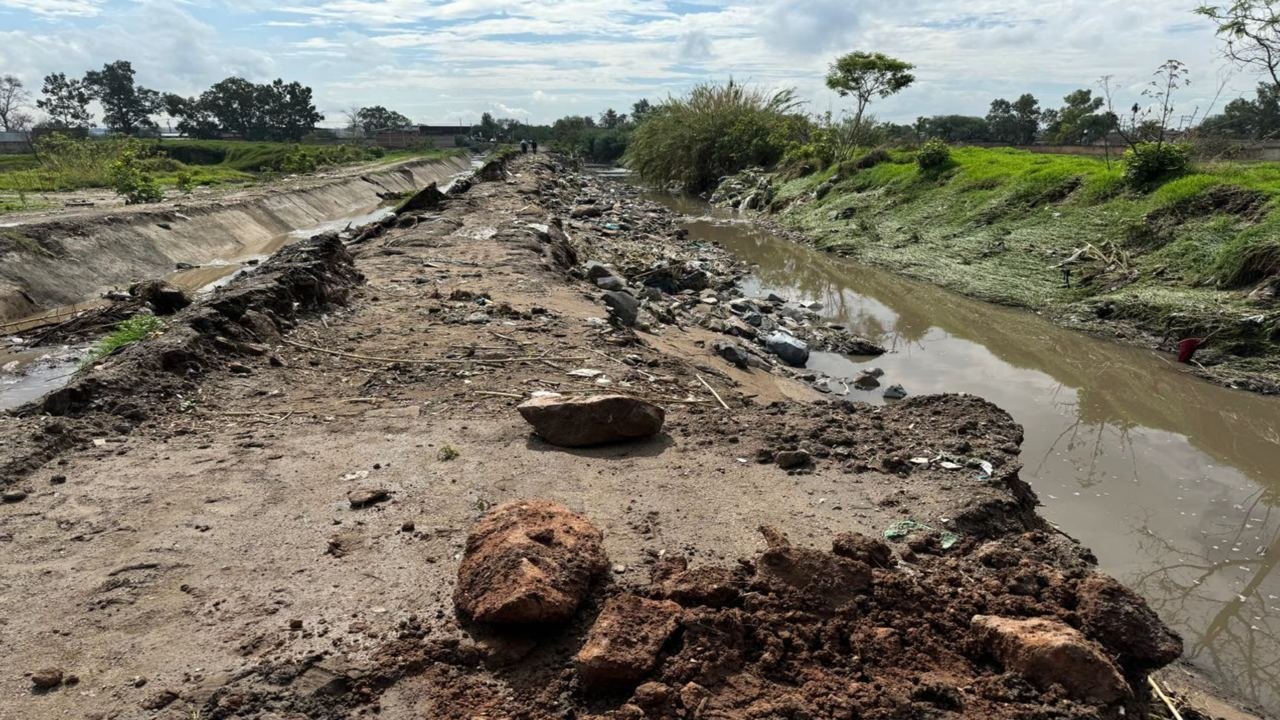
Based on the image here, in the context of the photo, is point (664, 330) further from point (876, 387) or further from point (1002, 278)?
point (1002, 278)

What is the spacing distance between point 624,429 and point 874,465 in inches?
59.0

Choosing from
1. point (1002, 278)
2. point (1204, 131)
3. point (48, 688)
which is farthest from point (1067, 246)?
point (48, 688)

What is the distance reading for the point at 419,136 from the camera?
80.9 m

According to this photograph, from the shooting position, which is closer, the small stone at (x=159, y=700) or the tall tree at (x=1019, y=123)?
the small stone at (x=159, y=700)

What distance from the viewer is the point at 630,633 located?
265cm

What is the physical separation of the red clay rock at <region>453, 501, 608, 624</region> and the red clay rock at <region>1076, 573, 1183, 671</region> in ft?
6.14

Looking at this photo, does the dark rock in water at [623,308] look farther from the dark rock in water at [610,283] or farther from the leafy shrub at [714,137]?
the leafy shrub at [714,137]

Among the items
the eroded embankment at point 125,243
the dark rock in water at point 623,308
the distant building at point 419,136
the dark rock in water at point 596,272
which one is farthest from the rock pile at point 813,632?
the distant building at point 419,136

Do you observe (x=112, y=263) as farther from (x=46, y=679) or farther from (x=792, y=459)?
(x=792, y=459)

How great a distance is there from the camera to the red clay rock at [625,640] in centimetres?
252

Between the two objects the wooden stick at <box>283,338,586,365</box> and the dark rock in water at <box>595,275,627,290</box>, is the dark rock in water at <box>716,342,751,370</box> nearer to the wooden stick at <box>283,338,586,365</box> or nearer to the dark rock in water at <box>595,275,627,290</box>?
the wooden stick at <box>283,338,586,365</box>

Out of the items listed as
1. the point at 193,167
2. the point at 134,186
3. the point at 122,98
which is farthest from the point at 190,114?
the point at 134,186

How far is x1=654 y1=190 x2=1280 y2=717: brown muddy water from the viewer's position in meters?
4.05

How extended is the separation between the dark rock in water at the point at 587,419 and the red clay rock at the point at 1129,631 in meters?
2.57
